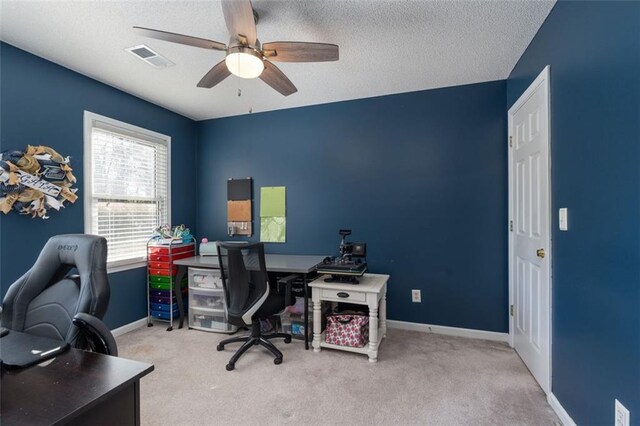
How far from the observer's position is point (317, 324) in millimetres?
2643

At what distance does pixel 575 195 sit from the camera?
161 centimetres

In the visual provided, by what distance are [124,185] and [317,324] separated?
97.5 inches

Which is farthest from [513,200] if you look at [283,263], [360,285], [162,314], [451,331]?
[162,314]

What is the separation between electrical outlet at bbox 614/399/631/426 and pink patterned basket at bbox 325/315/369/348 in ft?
5.20

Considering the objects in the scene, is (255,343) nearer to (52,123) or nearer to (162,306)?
(162,306)

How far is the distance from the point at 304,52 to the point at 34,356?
6.33 feet

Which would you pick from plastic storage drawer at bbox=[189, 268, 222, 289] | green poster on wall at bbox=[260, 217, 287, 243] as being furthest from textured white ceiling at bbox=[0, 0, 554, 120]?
plastic storage drawer at bbox=[189, 268, 222, 289]

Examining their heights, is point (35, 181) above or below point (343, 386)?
above

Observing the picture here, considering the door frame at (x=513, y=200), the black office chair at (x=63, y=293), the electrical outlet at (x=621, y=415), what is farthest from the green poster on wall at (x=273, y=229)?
the electrical outlet at (x=621, y=415)

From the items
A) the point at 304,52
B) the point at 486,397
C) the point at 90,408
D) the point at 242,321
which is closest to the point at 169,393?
the point at 242,321

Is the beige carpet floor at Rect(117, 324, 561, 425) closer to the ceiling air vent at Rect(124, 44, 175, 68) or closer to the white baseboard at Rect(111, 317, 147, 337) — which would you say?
the white baseboard at Rect(111, 317, 147, 337)

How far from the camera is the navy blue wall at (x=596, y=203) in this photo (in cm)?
120

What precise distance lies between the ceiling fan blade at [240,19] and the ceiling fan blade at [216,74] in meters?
0.32

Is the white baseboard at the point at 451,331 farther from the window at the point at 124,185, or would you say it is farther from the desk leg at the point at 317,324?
the window at the point at 124,185
